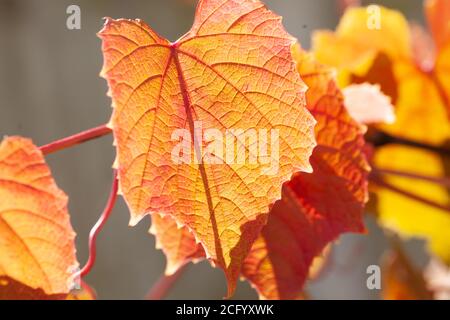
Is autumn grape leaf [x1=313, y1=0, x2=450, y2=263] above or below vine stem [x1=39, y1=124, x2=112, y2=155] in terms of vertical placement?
above

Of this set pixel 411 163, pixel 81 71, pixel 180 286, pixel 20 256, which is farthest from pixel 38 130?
pixel 20 256

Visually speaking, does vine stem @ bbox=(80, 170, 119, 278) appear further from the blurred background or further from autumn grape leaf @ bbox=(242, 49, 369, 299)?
the blurred background

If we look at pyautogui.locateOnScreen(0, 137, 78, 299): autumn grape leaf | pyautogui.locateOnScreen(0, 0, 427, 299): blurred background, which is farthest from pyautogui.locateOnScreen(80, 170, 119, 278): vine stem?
pyautogui.locateOnScreen(0, 0, 427, 299): blurred background

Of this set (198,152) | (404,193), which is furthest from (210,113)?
(404,193)

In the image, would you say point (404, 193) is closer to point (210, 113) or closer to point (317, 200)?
point (317, 200)

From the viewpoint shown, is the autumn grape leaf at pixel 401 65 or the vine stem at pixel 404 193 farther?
the autumn grape leaf at pixel 401 65

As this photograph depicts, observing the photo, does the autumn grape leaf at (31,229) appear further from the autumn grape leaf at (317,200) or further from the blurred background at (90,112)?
the blurred background at (90,112)

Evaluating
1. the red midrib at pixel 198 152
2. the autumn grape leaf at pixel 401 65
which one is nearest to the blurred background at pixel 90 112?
→ the autumn grape leaf at pixel 401 65
